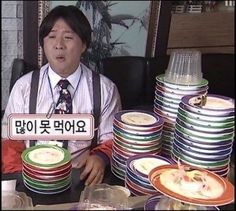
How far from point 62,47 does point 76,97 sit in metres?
0.17

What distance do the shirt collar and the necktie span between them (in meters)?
0.03

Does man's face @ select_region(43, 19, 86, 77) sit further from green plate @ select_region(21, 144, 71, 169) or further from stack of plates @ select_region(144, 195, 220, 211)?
stack of plates @ select_region(144, 195, 220, 211)

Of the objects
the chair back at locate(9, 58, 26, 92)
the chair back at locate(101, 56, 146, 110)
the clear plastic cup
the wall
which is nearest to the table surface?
the clear plastic cup

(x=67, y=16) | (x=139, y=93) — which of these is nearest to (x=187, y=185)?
(x=67, y=16)

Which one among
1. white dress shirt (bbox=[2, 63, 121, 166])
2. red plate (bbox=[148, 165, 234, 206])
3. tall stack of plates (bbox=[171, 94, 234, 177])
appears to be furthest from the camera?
white dress shirt (bbox=[2, 63, 121, 166])

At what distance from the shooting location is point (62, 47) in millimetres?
1316

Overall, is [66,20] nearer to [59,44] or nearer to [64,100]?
[59,44]

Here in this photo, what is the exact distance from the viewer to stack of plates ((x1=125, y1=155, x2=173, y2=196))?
3.04 ft

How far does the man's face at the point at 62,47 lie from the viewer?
4.33 ft

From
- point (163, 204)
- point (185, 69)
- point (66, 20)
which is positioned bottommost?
point (163, 204)

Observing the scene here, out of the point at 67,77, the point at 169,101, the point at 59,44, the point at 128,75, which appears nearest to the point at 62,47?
the point at 59,44

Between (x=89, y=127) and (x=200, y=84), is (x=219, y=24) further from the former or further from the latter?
(x=89, y=127)

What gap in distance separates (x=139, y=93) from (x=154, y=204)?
4.51ft

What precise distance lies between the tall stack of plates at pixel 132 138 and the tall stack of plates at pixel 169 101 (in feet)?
0.18
